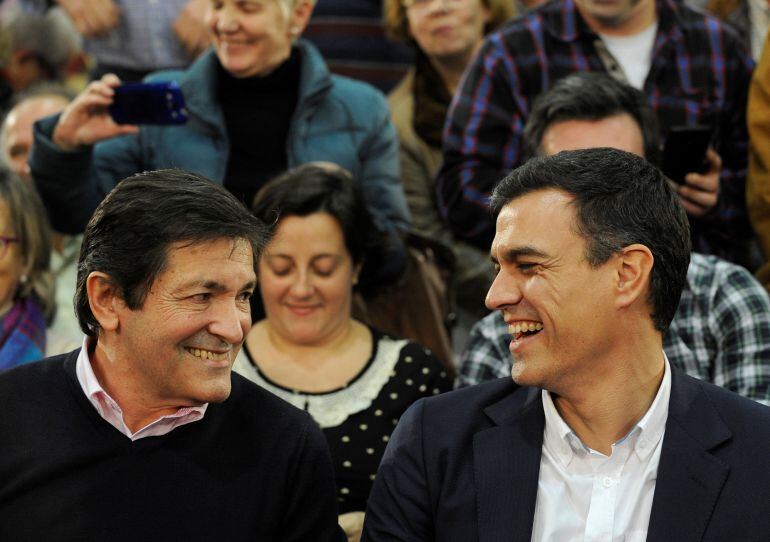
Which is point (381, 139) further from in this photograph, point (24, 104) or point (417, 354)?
point (24, 104)

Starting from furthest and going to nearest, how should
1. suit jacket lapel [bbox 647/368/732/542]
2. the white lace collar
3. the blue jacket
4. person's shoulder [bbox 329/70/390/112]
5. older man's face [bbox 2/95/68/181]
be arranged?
older man's face [bbox 2/95/68/181], person's shoulder [bbox 329/70/390/112], the blue jacket, the white lace collar, suit jacket lapel [bbox 647/368/732/542]

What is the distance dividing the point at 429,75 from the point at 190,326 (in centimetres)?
237

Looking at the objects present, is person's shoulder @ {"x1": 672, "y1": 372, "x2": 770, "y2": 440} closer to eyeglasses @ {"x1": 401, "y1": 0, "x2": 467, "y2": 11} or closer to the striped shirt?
eyeglasses @ {"x1": 401, "y1": 0, "x2": 467, "y2": 11}

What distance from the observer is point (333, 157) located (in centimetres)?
A: 403

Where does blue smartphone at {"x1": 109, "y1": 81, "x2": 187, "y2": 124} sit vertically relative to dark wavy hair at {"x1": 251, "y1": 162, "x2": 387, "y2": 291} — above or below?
above

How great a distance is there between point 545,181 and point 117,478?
109 centimetres

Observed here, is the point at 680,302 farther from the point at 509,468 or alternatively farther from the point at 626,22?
the point at 626,22

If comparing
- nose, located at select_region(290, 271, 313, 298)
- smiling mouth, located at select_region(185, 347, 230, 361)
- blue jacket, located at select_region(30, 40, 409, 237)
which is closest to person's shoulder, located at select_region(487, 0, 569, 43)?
blue jacket, located at select_region(30, 40, 409, 237)

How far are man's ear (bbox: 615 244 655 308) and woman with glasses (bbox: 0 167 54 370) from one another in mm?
1900

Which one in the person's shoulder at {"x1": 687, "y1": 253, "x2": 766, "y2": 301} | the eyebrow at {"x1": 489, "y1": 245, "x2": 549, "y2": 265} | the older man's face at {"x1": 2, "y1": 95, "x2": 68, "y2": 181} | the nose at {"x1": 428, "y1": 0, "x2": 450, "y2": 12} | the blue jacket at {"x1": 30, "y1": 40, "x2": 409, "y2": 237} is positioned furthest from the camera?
the older man's face at {"x1": 2, "y1": 95, "x2": 68, "y2": 181}

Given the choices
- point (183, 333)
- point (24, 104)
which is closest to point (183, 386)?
point (183, 333)

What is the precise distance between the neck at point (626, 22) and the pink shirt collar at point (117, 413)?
2.17 m

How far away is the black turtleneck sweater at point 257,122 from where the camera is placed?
3957 mm

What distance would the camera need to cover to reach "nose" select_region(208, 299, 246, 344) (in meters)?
2.43
